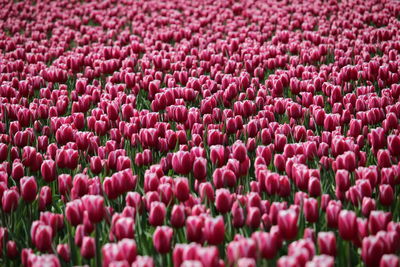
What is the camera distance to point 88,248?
222 centimetres

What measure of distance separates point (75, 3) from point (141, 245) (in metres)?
11.1

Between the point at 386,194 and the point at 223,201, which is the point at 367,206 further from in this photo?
the point at 223,201

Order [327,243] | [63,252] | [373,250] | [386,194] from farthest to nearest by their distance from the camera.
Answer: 1. [386,194]
2. [63,252]
3. [327,243]
4. [373,250]

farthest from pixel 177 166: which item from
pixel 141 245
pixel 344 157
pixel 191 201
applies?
pixel 344 157

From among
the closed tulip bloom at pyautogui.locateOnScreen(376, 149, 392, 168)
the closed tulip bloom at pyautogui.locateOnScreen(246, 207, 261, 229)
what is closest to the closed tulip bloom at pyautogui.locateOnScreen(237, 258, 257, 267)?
the closed tulip bloom at pyautogui.locateOnScreen(246, 207, 261, 229)

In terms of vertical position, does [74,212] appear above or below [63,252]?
above

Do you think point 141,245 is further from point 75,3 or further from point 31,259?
point 75,3

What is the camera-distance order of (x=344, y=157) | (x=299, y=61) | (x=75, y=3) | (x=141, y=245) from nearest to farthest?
(x=141, y=245)
(x=344, y=157)
(x=299, y=61)
(x=75, y=3)

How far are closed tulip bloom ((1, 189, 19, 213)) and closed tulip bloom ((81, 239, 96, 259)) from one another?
698 mm

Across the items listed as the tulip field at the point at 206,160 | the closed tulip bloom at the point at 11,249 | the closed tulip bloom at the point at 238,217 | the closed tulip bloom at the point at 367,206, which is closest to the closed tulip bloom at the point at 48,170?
the tulip field at the point at 206,160

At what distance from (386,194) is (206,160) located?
1.10 meters

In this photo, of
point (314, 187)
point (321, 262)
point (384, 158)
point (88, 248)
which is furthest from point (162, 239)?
point (384, 158)

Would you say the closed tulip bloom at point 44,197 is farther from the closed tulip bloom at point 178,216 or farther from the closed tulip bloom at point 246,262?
the closed tulip bloom at point 246,262

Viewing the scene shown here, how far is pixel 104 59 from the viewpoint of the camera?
637 centimetres
